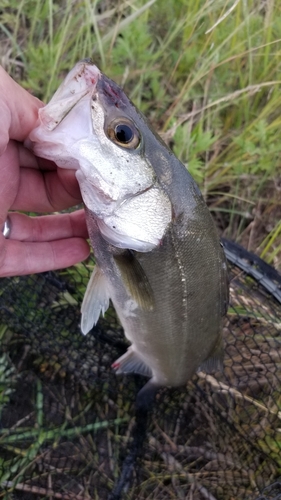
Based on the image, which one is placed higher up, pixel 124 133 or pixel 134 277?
pixel 124 133

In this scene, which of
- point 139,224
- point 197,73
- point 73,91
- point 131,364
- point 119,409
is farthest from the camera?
point 197,73

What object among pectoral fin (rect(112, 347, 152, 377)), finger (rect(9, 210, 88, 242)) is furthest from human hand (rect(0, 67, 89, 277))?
pectoral fin (rect(112, 347, 152, 377))

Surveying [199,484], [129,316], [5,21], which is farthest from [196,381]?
[5,21]

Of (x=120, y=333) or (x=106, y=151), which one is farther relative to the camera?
(x=120, y=333)

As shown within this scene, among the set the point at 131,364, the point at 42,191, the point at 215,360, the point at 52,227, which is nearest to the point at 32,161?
the point at 42,191

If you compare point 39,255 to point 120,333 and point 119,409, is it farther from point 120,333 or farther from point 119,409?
point 119,409

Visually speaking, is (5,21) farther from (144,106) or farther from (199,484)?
(199,484)
